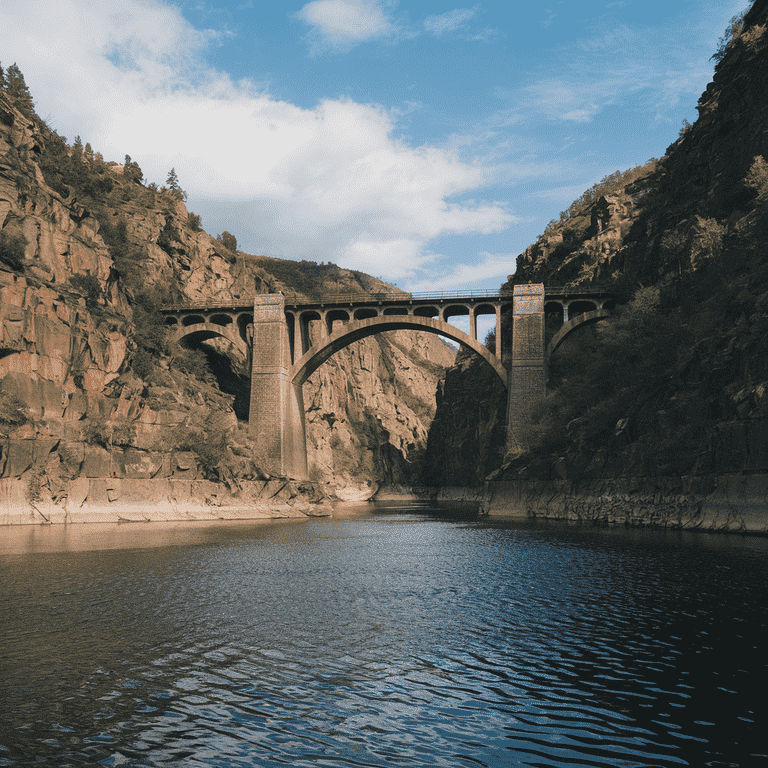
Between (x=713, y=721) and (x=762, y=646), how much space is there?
411 centimetres

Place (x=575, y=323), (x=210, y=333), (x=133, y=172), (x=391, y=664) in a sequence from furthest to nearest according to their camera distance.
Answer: (x=133, y=172) < (x=210, y=333) < (x=575, y=323) < (x=391, y=664)

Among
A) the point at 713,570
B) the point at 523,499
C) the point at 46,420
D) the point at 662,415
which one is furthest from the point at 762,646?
the point at 46,420

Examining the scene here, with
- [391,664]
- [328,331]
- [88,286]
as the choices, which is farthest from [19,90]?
[391,664]

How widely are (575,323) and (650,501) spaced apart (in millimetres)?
30055

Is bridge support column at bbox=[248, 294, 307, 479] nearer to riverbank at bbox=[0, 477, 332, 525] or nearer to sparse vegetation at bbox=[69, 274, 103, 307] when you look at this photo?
riverbank at bbox=[0, 477, 332, 525]

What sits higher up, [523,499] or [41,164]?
[41,164]

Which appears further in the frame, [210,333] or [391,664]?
[210,333]

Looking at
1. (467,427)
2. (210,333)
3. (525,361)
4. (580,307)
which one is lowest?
(467,427)

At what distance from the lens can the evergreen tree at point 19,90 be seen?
2790 inches

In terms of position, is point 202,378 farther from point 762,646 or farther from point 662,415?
point 762,646

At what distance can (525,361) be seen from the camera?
208 ft

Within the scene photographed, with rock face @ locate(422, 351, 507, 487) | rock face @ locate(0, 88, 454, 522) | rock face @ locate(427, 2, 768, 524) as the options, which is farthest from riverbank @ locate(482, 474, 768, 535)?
rock face @ locate(422, 351, 507, 487)

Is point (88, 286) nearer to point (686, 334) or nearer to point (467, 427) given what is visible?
point (686, 334)

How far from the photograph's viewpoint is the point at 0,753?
7770mm
